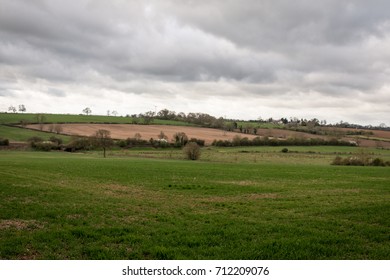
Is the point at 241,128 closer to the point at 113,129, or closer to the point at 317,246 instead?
the point at 113,129

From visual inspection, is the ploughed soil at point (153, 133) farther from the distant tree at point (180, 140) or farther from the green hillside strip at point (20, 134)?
the green hillside strip at point (20, 134)

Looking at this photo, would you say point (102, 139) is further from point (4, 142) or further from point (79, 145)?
point (4, 142)

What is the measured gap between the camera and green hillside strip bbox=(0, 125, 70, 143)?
10012 centimetres

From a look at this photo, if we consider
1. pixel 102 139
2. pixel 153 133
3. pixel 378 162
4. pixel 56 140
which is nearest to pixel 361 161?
pixel 378 162

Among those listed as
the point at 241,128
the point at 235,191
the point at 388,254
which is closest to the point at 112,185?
the point at 235,191

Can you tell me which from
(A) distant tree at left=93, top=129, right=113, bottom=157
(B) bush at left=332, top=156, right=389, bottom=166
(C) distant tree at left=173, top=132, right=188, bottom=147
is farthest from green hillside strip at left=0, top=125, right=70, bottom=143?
(B) bush at left=332, top=156, right=389, bottom=166

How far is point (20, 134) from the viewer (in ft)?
350

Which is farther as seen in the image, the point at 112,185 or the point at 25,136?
the point at 25,136

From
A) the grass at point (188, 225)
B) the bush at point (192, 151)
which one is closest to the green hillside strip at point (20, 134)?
the bush at point (192, 151)

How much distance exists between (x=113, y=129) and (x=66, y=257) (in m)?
123

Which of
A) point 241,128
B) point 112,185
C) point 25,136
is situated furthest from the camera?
point 241,128

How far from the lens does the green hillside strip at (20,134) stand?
3942 inches

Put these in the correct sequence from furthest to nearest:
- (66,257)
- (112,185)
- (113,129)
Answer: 1. (113,129)
2. (112,185)
3. (66,257)

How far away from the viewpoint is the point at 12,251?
10023mm
